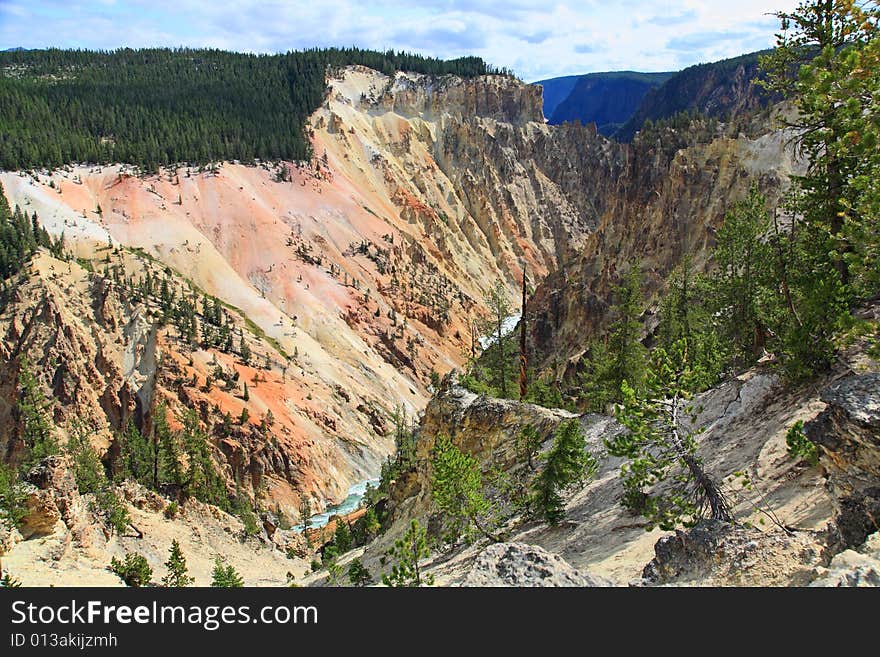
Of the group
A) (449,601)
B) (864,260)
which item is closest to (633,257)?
(864,260)

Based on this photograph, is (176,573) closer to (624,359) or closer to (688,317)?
(624,359)

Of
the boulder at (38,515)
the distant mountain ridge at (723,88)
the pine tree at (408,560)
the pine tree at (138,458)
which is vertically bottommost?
the pine tree at (408,560)

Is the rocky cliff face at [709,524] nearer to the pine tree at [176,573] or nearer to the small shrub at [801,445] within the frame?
the small shrub at [801,445]

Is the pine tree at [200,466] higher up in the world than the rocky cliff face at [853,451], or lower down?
higher up

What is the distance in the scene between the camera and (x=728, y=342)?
71.2 feet

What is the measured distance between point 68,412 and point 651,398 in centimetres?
5158

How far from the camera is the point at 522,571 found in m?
8.91

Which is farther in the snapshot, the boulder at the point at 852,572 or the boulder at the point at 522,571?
the boulder at the point at 522,571

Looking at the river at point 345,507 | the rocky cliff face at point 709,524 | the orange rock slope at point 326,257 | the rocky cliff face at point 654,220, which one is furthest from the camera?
the rocky cliff face at point 654,220

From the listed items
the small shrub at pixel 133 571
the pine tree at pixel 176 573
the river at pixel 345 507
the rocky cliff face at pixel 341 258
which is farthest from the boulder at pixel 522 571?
the river at pixel 345 507

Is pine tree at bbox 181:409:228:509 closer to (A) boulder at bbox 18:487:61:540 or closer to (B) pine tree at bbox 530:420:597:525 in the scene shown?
(A) boulder at bbox 18:487:61:540

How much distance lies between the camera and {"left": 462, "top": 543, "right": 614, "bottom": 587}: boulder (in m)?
8.73

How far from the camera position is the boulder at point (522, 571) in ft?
28.7

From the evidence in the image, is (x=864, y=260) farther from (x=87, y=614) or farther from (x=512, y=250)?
(x=512, y=250)
